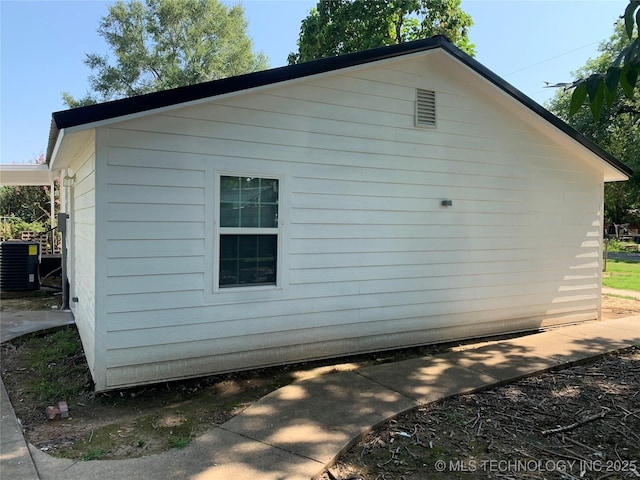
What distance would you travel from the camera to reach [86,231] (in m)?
5.45

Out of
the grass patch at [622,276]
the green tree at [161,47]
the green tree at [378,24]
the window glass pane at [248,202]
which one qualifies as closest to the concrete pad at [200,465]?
the window glass pane at [248,202]

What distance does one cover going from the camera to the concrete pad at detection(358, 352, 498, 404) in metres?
4.30

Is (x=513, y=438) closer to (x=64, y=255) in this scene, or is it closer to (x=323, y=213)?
(x=323, y=213)

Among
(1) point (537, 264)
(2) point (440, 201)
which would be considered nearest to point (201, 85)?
(2) point (440, 201)

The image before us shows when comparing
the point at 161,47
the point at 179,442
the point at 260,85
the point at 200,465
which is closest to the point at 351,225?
the point at 260,85

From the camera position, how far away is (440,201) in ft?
20.3

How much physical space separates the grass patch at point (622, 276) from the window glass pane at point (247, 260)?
1101 cm

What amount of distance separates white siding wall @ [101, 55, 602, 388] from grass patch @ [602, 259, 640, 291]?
5.82 meters

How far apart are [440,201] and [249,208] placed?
2754mm

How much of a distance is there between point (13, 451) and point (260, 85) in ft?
12.4

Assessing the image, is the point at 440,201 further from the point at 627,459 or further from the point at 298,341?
the point at 627,459

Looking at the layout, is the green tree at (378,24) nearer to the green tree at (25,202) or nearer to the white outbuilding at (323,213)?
the white outbuilding at (323,213)

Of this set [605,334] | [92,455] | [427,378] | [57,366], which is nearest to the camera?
[92,455]

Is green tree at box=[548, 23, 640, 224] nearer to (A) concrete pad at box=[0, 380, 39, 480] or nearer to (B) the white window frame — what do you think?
(B) the white window frame
